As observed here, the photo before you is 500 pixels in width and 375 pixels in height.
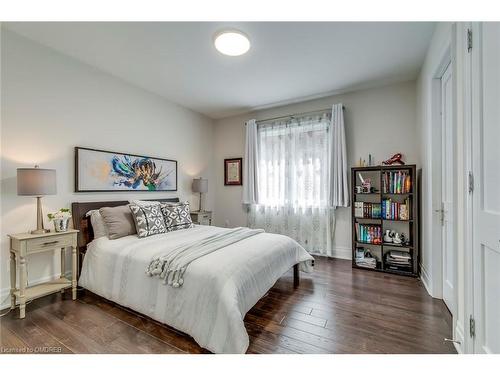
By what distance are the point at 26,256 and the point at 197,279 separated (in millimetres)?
1785

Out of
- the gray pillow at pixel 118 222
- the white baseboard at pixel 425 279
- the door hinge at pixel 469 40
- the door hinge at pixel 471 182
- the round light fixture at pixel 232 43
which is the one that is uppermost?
the round light fixture at pixel 232 43

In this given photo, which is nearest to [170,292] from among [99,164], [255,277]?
[255,277]

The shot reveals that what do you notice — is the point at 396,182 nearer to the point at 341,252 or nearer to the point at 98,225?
the point at 341,252

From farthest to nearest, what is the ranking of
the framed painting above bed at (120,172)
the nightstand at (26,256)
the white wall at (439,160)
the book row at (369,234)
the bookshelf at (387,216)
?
A: the book row at (369,234) → the bookshelf at (387,216) → the framed painting above bed at (120,172) → the nightstand at (26,256) → the white wall at (439,160)

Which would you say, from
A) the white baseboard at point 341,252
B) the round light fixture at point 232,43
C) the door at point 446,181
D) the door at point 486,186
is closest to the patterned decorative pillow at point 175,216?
the round light fixture at point 232,43

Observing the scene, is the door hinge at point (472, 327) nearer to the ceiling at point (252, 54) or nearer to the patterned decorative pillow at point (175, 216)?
the ceiling at point (252, 54)

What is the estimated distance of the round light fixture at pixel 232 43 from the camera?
2184mm

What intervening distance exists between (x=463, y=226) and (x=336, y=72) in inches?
93.8

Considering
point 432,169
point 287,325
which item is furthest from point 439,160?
point 287,325

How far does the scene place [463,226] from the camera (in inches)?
55.5

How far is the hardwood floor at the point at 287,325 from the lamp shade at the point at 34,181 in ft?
3.66

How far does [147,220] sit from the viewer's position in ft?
8.57
